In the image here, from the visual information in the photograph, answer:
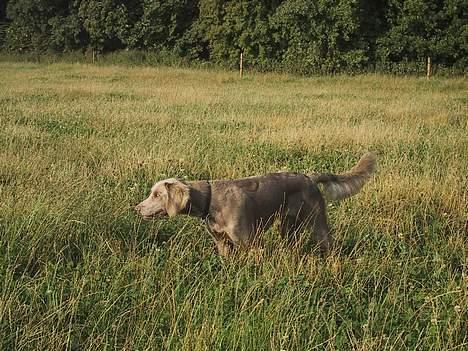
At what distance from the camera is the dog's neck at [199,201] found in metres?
4.23

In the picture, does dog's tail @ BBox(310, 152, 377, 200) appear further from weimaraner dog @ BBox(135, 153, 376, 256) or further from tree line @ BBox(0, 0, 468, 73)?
tree line @ BBox(0, 0, 468, 73)

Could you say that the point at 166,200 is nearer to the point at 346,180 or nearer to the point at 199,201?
the point at 199,201

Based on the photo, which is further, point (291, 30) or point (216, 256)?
point (291, 30)

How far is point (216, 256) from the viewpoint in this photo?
13.6 ft

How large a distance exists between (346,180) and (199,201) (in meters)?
1.36

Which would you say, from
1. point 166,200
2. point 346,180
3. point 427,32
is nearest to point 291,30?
point 427,32

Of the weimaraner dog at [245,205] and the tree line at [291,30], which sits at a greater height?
the tree line at [291,30]

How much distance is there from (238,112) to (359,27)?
1756 cm

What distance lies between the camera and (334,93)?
59.5ft

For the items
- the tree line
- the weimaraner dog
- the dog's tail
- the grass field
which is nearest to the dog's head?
the weimaraner dog

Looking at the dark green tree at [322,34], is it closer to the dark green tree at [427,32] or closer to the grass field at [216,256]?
the dark green tree at [427,32]

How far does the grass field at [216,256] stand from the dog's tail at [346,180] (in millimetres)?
314

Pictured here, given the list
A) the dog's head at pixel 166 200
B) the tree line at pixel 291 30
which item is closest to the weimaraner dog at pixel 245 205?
the dog's head at pixel 166 200

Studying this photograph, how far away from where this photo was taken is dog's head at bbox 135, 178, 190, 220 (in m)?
4.20
